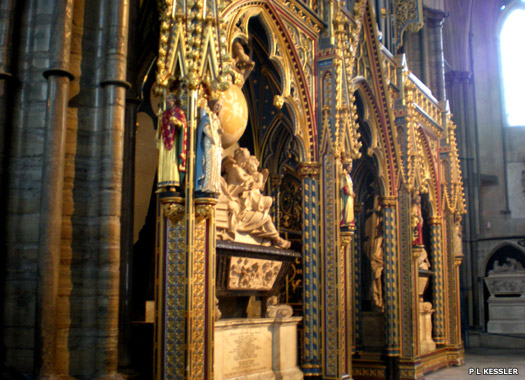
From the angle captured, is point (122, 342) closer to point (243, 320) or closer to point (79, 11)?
point (243, 320)

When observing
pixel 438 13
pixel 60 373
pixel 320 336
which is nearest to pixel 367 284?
pixel 320 336

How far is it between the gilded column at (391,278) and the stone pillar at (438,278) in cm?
351

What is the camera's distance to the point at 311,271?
11.5m

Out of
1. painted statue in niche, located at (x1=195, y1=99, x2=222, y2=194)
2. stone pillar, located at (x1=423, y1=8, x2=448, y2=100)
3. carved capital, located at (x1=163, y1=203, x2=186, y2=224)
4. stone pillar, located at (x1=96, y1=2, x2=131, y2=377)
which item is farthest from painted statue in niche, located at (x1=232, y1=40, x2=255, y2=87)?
stone pillar, located at (x1=423, y1=8, x2=448, y2=100)

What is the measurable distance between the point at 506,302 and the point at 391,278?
11122 mm

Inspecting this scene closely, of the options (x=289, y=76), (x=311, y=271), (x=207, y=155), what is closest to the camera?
(x=207, y=155)

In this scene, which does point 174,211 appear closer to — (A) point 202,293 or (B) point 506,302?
(A) point 202,293

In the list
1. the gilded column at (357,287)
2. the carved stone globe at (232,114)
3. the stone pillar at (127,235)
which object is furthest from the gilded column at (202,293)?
the gilded column at (357,287)

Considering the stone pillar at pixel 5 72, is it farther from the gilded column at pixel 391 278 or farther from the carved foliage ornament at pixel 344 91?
the gilded column at pixel 391 278

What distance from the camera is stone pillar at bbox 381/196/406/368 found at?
14938 mm

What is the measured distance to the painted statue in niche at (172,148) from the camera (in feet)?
26.5

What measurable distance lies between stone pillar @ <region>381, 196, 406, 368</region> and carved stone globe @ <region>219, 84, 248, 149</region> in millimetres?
6258

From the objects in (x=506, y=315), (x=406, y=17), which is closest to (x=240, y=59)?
(x=406, y=17)

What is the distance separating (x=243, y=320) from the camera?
9.97 m
